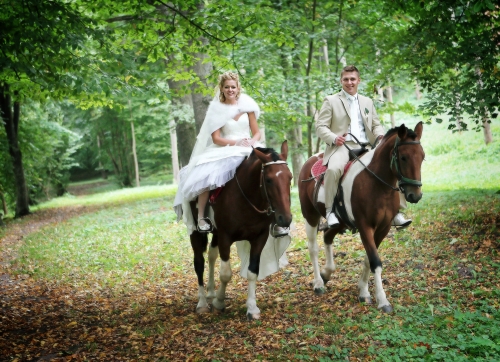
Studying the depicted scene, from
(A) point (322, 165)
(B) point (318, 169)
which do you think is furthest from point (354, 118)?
(B) point (318, 169)

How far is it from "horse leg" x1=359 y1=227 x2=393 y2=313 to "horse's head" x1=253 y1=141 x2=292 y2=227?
125cm

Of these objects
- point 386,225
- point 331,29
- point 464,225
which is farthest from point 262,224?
point 331,29

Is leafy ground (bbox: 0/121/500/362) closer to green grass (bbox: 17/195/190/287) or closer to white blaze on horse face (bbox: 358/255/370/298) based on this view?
green grass (bbox: 17/195/190/287)

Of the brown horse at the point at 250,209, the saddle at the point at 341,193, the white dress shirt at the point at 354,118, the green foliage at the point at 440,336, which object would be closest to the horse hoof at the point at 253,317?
the brown horse at the point at 250,209

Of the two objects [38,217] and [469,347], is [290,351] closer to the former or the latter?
[469,347]

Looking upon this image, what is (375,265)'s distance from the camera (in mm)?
6492

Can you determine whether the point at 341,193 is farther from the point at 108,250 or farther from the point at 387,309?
the point at 108,250

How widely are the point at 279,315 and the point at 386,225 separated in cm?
190

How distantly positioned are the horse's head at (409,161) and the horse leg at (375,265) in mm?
795

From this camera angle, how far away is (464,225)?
9.45 metres

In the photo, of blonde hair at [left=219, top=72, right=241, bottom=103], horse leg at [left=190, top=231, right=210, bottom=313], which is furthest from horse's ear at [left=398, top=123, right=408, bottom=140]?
horse leg at [left=190, top=231, right=210, bottom=313]

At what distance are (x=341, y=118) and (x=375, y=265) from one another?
7.36 feet

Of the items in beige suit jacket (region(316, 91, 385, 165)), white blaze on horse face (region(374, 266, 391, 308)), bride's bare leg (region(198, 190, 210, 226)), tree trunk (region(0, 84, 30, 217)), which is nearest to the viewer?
white blaze on horse face (region(374, 266, 391, 308))

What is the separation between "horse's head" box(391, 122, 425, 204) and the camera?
5.98 meters
